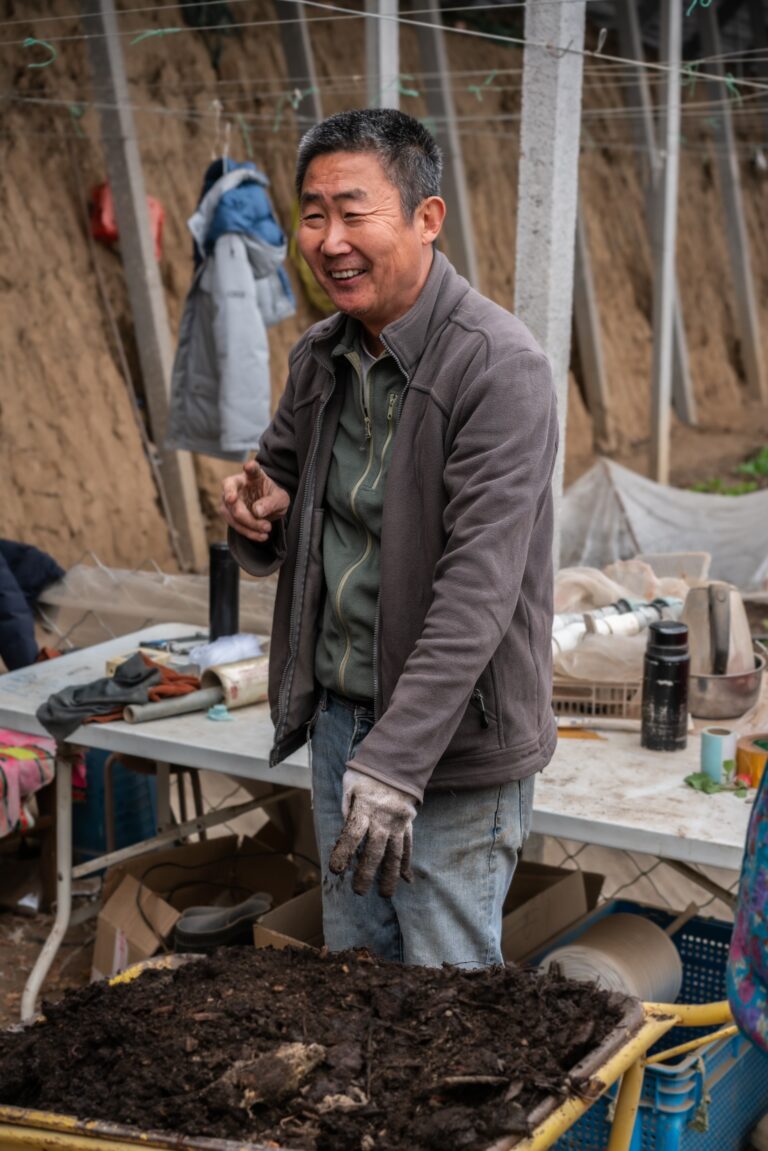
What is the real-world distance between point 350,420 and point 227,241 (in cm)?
412

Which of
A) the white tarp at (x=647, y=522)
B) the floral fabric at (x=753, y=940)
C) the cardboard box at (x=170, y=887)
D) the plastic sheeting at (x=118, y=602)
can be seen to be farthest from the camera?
the white tarp at (x=647, y=522)

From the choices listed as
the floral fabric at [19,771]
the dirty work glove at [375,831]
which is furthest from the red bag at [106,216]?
the dirty work glove at [375,831]

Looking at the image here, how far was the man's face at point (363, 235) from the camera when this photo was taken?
208cm

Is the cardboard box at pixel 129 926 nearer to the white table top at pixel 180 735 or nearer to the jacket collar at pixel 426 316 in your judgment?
the white table top at pixel 180 735

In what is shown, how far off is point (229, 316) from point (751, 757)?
3893 millimetres

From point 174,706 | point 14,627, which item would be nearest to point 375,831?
point 174,706

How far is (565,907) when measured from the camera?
11.0 feet

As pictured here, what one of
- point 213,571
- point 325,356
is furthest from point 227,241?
point 325,356

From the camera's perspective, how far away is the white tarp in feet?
23.4

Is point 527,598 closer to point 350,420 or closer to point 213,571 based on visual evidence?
point 350,420

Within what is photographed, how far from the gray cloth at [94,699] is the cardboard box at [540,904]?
1068mm

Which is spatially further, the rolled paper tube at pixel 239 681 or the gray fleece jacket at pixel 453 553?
the rolled paper tube at pixel 239 681

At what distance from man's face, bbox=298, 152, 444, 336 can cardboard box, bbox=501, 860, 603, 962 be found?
1.51 m

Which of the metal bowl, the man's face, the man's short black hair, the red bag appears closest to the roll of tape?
the metal bowl
